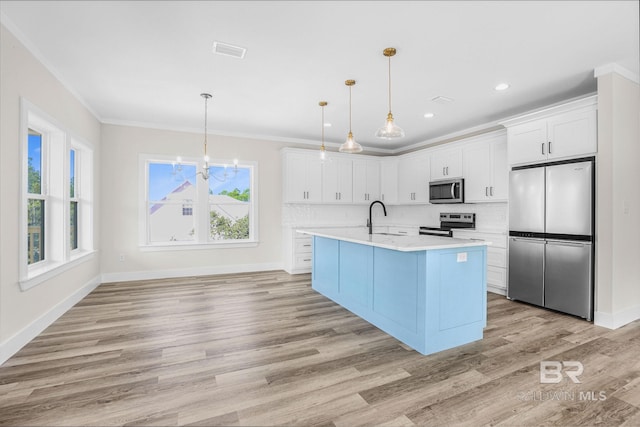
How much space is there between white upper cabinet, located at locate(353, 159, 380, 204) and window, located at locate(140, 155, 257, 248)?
2.17 m

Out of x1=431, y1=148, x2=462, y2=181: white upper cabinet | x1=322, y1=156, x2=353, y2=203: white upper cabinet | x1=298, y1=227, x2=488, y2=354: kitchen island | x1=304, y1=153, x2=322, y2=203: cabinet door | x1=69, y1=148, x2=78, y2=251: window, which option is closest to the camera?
x1=298, y1=227, x2=488, y2=354: kitchen island

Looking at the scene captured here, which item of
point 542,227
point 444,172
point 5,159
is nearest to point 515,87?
point 542,227

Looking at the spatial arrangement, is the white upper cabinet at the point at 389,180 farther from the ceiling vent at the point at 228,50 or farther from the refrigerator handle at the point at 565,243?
the ceiling vent at the point at 228,50

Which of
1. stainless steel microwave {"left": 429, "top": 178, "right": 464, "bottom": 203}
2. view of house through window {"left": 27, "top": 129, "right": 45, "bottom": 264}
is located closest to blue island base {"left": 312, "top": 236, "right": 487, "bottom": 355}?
stainless steel microwave {"left": 429, "top": 178, "right": 464, "bottom": 203}

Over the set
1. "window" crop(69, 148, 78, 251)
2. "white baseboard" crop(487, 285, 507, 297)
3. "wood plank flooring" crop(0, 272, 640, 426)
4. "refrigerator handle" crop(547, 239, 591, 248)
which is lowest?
"wood plank flooring" crop(0, 272, 640, 426)

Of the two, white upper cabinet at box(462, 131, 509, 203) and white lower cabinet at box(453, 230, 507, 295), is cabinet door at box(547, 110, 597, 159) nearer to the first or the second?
white upper cabinet at box(462, 131, 509, 203)

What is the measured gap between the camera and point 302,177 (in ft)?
20.4

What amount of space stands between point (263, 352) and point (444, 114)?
4.14 metres

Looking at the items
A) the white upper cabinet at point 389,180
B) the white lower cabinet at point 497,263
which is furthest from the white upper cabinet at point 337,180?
the white lower cabinet at point 497,263

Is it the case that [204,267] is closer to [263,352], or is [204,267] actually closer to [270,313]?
[270,313]

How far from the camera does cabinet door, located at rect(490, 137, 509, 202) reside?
4723 mm

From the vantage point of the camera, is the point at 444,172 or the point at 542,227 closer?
the point at 542,227

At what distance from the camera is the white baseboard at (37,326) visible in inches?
100

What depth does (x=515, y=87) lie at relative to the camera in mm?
3742
